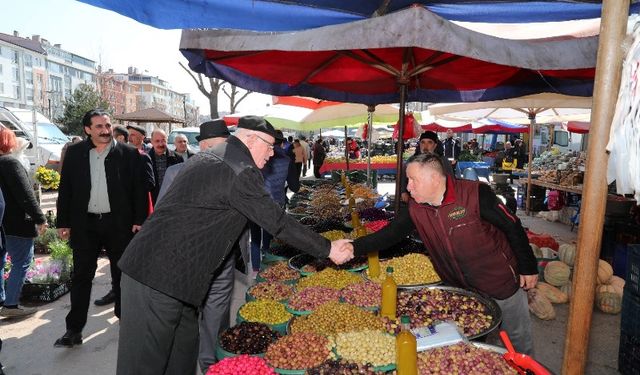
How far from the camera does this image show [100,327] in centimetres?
477

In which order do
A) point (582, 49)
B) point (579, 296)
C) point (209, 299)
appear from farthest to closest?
point (209, 299) → point (582, 49) → point (579, 296)

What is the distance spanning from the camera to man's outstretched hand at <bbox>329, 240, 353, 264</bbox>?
3064mm

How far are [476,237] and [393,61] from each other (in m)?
2.59

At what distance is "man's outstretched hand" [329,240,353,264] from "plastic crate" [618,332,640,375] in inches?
100

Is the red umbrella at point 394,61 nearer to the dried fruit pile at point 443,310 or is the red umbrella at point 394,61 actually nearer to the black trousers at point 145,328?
the black trousers at point 145,328

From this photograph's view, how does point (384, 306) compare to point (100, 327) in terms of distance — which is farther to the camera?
point (100, 327)

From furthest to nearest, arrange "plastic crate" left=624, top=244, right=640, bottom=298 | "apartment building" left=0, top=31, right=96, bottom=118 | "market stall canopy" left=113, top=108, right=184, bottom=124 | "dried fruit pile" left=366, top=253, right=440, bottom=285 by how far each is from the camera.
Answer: "apartment building" left=0, top=31, right=96, bottom=118, "market stall canopy" left=113, top=108, right=184, bottom=124, "dried fruit pile" left=366, top=253, right=440, bottom=285, "plastic crate" left=624, top=244, right=640, bottom=298

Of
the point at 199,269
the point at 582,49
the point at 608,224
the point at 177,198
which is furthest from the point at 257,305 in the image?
the point at 608,224

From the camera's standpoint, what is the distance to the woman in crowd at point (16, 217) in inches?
171

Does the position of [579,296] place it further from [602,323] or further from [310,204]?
[310,204]

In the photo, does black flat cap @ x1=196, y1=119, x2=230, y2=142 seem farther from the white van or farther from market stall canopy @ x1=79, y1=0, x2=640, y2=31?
the white van

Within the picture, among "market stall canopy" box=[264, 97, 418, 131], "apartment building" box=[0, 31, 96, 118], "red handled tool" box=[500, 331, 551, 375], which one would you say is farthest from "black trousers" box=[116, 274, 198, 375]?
"apartment building" box=[0, 31, 96, 118]

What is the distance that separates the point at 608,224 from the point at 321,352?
6.09m

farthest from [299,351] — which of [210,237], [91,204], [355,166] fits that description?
[355,166]
